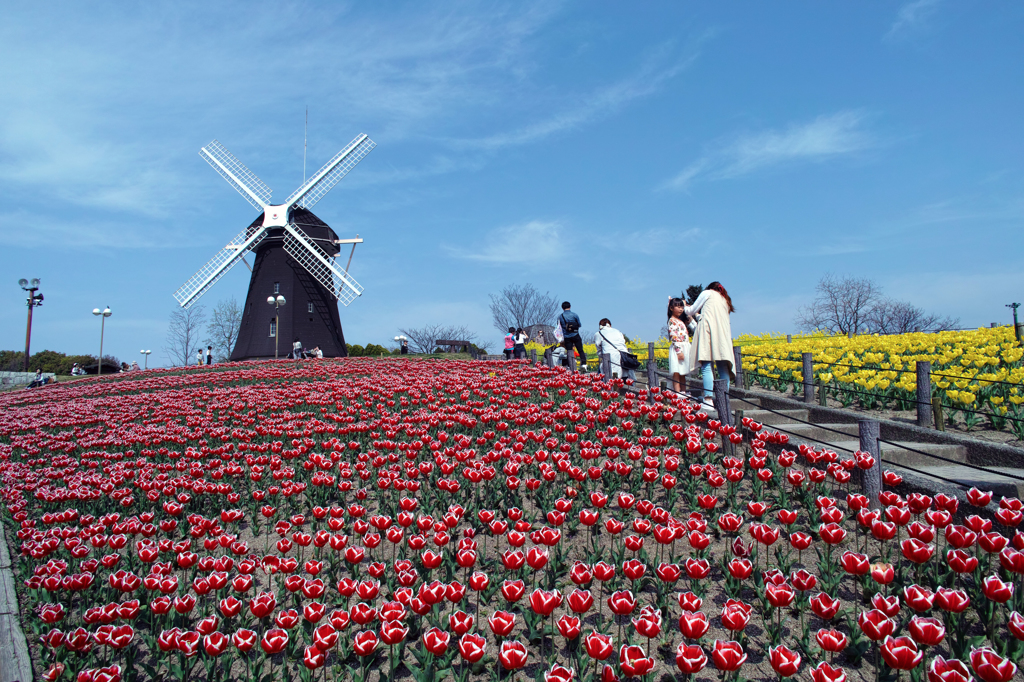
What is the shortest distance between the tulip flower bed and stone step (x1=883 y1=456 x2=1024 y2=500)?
0.72 meters

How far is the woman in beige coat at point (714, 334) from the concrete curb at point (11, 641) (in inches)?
328

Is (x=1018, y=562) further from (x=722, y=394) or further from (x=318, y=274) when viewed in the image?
(x=318, y=274)

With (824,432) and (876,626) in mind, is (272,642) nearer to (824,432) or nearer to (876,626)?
(876,626)

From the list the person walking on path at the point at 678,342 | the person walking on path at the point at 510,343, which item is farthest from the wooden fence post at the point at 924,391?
the person walking on path at the point at 510,343

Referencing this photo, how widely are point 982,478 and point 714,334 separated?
3.76 m

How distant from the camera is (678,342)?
10500 millimetres

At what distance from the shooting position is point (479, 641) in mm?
3076

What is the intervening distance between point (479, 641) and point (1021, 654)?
3.12 meters

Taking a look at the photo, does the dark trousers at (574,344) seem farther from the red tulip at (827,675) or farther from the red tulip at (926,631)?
the red tulip at (827,675)

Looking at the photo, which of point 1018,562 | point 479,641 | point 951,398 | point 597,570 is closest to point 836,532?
point 1018,562

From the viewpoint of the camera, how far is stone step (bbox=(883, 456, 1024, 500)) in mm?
5508

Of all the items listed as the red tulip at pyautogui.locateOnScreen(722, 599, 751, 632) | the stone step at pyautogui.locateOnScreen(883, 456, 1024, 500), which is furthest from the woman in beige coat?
the red tulip at pyautogui.locateOnScreen(722, 599, 751, 632)

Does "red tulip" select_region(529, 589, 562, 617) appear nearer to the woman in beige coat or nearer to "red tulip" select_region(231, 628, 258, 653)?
"red tulip" select_region(231, 628, 258, 653)

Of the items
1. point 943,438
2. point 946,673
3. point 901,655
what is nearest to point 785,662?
point 901,655
